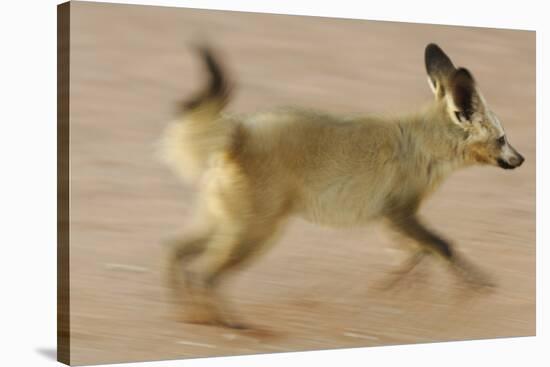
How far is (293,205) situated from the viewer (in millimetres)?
5801

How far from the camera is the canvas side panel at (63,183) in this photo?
5402 mm

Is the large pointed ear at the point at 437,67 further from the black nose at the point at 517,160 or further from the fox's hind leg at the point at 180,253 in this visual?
the fox's hind leg at the point at 180,253

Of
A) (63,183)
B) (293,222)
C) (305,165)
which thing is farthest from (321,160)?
(63,183)

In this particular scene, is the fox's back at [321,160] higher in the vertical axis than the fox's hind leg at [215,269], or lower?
higher

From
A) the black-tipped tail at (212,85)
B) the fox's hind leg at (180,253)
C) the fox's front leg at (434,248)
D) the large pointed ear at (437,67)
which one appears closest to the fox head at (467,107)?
the large pointed ear at (437,67)

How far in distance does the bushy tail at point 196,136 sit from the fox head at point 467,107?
1.27 m

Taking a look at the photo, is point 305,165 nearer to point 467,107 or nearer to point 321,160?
point 321,160

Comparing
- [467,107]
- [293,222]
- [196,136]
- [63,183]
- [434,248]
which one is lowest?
[434,248]

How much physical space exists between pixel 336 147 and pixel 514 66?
4.34 feet

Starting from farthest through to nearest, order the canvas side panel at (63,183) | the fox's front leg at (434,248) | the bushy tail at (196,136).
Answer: the fox's front leg at (434,248)
the bushy tail at (196,136)
the canvas side panel at (63,183)

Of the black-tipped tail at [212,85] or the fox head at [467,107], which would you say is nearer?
the black-tipped tail at [212,85]

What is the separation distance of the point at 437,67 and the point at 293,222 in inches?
47.5

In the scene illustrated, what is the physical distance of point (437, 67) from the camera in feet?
20.4

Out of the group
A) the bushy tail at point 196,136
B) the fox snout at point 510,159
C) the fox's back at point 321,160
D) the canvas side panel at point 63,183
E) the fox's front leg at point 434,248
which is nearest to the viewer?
the canvas side panel at point 63,183
